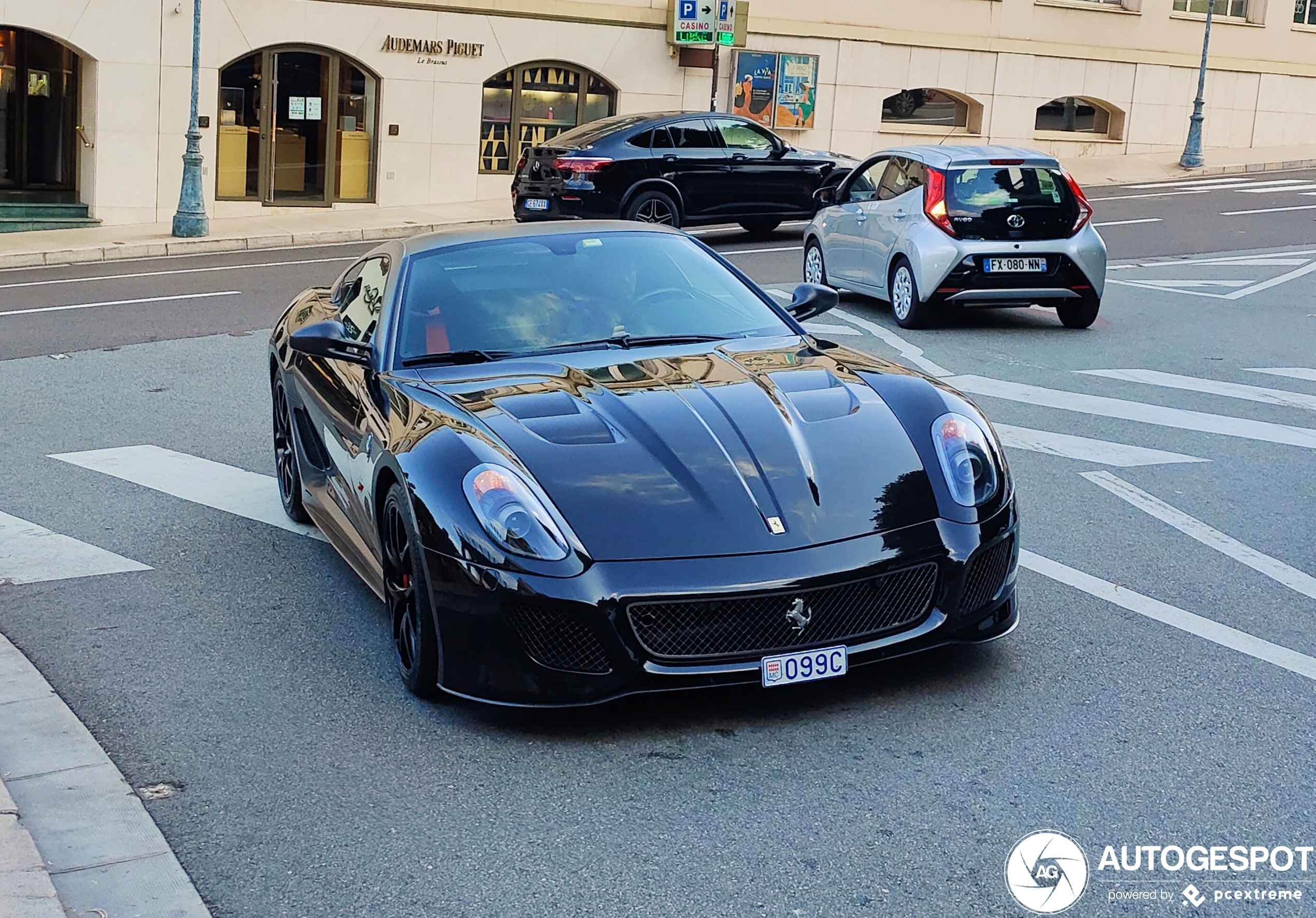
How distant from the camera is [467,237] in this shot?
664 cm

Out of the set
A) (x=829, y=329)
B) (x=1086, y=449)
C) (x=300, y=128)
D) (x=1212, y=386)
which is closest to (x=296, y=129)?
(x=300, y=128)

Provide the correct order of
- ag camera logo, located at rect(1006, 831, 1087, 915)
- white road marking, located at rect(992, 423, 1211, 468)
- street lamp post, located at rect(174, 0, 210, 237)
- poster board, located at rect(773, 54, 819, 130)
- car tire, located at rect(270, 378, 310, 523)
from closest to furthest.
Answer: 1. ag camera logo, located at rect(1006, 831, 1087, 915)
2. car tire, located at rect(270, 378, 310, 523)
3. white road marking, located at rect(992, 423, 1211, 468)
4. street lamp post, located at rect(174, 0, 210, 237)
5. poster board, located at rect(773, 54, 819, 130)

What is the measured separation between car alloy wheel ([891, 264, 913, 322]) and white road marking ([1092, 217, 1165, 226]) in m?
9.68

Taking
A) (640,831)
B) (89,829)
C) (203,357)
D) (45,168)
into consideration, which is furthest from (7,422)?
(45,168)

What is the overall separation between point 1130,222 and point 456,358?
62.7 ft

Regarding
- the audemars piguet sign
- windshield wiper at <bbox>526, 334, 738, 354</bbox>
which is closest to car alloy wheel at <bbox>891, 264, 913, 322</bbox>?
windshield wiper at <bbox>526, 334, 738, 354</bbox>

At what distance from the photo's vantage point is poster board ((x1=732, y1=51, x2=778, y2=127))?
1232 inches

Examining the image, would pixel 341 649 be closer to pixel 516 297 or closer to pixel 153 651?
pixel 153 651

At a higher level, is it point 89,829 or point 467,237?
point 467,237

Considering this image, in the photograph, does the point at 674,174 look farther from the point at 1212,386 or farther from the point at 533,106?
the point at 1212,386

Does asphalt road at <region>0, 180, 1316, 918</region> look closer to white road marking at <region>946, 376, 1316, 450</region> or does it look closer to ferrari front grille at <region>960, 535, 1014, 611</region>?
ferrari front grille at <region>960, 535, 1014, 611</region>

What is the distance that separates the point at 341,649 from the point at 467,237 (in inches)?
72.3

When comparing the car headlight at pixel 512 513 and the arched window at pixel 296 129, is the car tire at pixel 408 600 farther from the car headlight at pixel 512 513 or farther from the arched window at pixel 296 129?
the arched window at pixel 296 129

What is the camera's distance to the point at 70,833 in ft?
14.0
